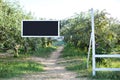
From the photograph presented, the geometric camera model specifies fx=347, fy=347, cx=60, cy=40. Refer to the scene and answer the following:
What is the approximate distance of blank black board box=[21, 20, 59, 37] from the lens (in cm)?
1484

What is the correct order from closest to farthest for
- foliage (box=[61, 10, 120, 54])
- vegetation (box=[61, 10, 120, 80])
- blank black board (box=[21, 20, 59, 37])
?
blank black board (box=[21, 20, 59, 37]) → vegetation (box=[61, 10, 120, 80]) → foliage (box=[61, 10, 120, 54])

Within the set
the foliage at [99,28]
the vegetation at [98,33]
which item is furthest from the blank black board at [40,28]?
the foliage at [99,28]

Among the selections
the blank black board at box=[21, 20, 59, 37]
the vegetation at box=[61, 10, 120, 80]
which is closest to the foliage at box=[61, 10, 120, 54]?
the vegetation at box=[61, 10, 120, 80]

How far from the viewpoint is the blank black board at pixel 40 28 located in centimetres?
1484

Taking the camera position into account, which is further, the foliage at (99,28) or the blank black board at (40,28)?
the foliage at (99,28)

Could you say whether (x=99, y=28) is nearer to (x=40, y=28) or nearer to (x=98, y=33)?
(x=98, y=33)

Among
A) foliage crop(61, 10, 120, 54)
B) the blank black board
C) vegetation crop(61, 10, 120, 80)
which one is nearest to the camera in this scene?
the blank black board

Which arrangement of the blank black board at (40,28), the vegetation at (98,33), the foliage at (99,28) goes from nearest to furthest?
the blank black board at (40,28) → the vegetation at (98,33) → the foliage at (99,28)

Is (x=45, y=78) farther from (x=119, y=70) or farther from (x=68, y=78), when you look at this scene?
(x=119, y=70)

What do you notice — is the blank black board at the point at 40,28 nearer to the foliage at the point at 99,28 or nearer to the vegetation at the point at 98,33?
the vegetation at the point at 98,33

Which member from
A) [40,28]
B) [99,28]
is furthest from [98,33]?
[40,28]

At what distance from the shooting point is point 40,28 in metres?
15.0

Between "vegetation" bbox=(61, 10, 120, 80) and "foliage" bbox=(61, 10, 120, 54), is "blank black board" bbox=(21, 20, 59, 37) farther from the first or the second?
"foliage" bbox=(61, 10, 120, 54)

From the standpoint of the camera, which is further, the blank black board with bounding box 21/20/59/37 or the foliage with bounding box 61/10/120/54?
the foliage with bounding box 61/10/120/54
